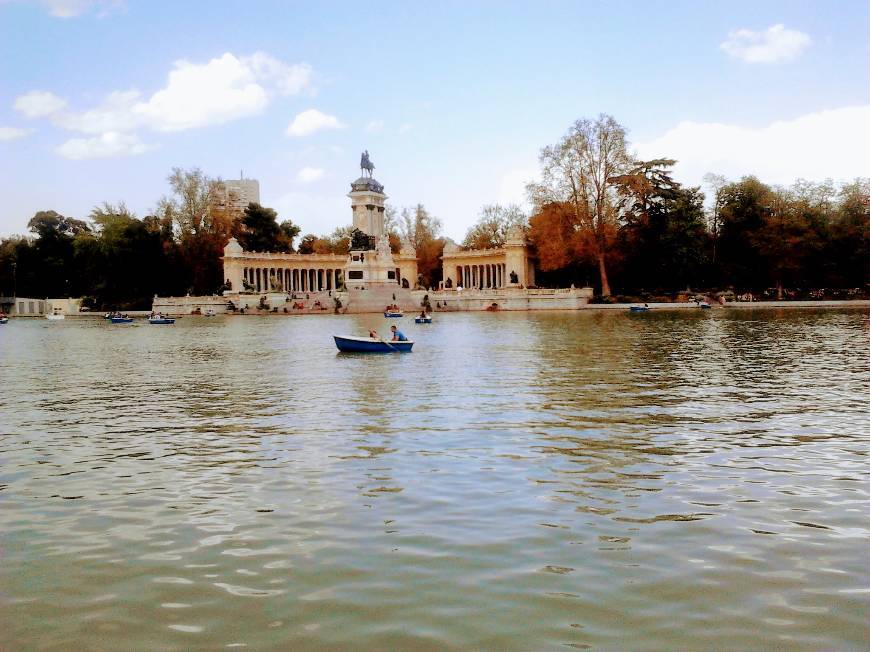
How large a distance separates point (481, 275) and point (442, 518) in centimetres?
9651

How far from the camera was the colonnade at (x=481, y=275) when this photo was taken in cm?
9725

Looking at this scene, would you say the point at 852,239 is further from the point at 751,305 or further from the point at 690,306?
the point at 690,306

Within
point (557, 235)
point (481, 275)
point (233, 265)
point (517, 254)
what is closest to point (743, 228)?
point (557, 235)

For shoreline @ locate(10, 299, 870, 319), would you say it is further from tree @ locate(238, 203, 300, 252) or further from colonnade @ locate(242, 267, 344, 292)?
tree @ locate(238, 203, 300, 252)

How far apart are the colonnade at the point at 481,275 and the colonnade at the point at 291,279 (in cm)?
1801

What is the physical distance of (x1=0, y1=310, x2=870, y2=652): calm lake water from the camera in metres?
5.73

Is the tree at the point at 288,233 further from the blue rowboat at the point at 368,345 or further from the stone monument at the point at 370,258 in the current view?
the blue rowboat at the point at 368,345

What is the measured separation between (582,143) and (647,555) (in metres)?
70.4

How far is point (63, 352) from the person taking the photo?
33.3m

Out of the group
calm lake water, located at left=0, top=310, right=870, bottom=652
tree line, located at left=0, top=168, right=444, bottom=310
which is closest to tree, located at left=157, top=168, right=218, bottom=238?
tree line, located at left=0, top=168, right=444, bottom=310

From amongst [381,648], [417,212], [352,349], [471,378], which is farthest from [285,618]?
[417,212]

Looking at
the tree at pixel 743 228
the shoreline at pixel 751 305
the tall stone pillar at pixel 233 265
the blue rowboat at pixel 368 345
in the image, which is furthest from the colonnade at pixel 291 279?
the blue rowboat at pixel 368 345

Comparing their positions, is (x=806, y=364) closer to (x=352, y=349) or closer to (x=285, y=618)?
(x=352, y=349)

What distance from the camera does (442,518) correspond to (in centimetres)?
817
